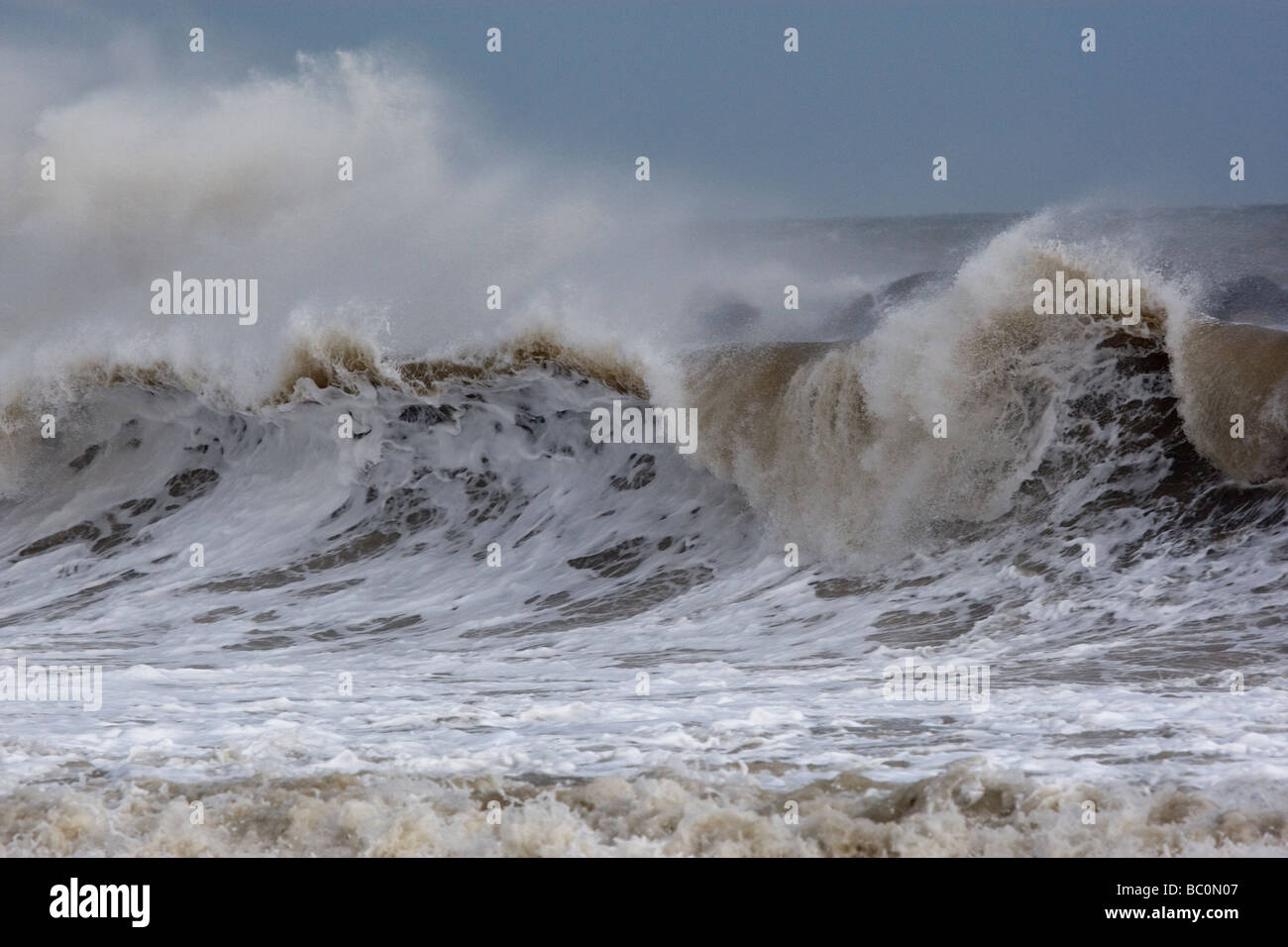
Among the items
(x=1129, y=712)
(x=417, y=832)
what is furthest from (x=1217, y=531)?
(x=417, y=832)

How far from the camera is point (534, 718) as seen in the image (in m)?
5.59

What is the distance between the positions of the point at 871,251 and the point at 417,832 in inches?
1359

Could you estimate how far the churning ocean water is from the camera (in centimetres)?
412

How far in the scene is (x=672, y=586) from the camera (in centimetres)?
945

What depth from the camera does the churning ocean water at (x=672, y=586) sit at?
412 cm

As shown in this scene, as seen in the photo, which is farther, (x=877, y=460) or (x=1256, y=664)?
(x=877, y=460)

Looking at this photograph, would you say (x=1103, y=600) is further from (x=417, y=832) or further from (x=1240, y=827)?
(x=417, y=832)

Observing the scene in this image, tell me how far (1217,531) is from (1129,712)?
324cm

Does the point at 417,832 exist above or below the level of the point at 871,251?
below

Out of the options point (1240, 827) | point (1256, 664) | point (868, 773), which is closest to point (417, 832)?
point (868, 773)

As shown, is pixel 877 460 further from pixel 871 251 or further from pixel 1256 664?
pixel 871 251

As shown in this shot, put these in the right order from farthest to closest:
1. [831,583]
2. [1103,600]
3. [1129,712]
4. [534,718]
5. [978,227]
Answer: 1. [978,227]
2. [831,583]
3. [1103,600]
4. [534,718]
5. [1129,712]
